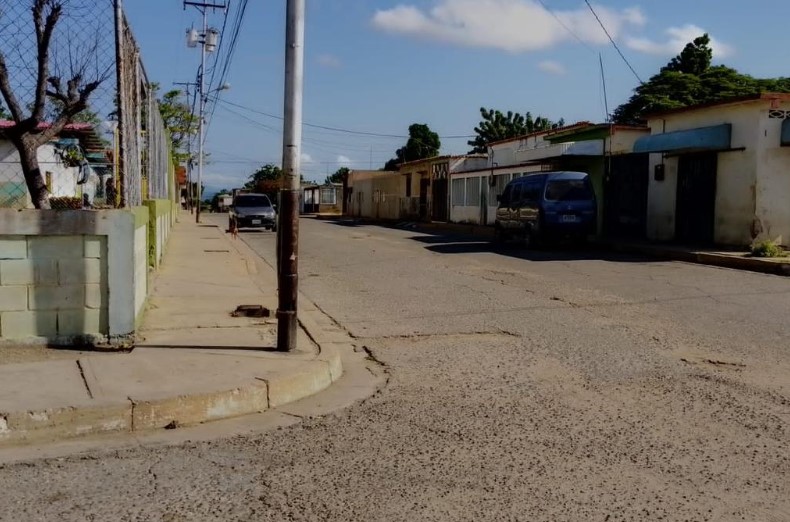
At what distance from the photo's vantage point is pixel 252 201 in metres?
32.7

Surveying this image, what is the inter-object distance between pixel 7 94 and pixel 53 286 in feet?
8.19

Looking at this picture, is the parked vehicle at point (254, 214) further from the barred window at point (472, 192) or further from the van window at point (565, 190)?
the van window at point (565, 190)

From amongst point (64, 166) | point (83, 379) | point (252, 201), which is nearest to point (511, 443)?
point (83, 379)

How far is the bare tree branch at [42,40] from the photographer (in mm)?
7704

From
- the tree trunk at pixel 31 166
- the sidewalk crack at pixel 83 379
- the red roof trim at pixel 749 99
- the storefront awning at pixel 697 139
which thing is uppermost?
the red roof trim at pixel 749 99

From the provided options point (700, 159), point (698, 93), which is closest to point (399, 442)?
point (700, 159)

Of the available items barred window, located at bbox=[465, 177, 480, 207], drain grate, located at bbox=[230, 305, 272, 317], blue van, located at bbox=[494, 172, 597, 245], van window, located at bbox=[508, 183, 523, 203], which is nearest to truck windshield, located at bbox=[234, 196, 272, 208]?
barred window, located at bbox=[465, 177, 480, 207]

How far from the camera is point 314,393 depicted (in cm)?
600

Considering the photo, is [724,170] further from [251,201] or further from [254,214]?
[251,201]

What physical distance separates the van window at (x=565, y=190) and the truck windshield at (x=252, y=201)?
16128 mm

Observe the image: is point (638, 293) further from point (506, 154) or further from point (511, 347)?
point (506, 154)

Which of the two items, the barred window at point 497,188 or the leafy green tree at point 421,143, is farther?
the leafy green tree at point 421,143

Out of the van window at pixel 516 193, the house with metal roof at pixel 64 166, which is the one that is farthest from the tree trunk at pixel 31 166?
the van window at pixel 516 193

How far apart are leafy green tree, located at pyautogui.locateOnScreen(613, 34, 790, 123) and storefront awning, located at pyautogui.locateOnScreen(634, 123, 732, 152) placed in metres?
24.5
